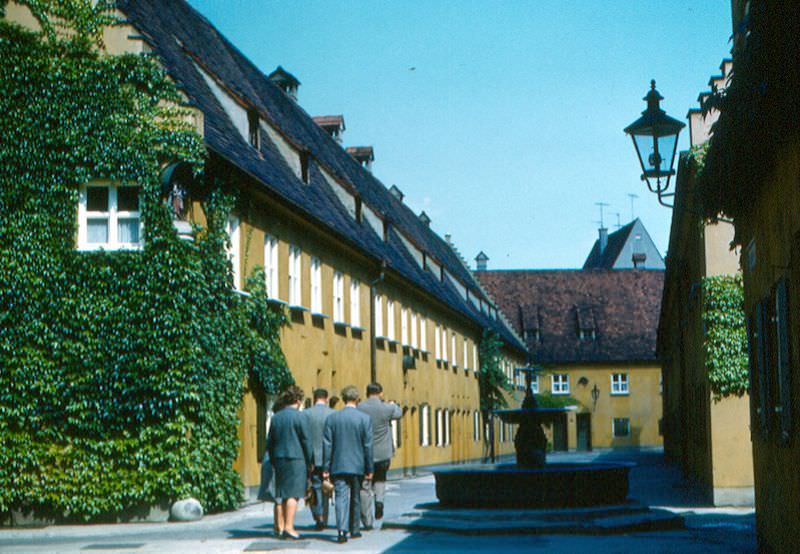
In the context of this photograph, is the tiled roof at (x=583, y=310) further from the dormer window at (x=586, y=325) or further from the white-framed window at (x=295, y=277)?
the white-framed window at (x=295, y=277)

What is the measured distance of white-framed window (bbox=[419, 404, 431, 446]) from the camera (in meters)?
42.9

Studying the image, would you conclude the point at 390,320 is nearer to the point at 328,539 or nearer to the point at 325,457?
the point at 325,457

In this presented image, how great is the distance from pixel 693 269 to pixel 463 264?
46.2m

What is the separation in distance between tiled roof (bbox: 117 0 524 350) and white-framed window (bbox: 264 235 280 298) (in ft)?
2.94

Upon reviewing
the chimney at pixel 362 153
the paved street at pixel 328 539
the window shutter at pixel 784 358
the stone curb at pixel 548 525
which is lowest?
the paved street at pixel 328 539

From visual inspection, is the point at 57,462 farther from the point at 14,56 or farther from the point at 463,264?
the point at 463,264

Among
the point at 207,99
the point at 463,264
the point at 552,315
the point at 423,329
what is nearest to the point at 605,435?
the point at 552,315

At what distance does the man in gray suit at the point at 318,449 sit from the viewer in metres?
16.8

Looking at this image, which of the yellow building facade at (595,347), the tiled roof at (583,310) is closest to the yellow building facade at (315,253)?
the yellow building facade at (595,347)

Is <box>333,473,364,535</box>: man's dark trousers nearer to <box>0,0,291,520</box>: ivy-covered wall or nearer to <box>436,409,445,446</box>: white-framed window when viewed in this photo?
<box>0,0,291,520</box>: ivy-covered wall

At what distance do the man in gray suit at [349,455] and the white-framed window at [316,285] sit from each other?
12.7 meters

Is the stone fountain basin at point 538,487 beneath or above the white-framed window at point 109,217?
beneath

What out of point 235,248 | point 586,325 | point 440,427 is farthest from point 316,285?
point 586,325

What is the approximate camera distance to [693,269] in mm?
26516
